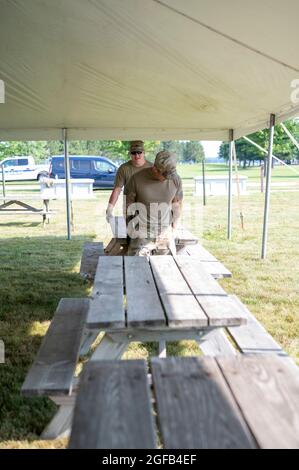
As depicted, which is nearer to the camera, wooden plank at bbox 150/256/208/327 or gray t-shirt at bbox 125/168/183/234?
wooden plank at bbox 150/256/208/327

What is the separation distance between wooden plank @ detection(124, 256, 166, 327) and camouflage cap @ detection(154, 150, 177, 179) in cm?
96

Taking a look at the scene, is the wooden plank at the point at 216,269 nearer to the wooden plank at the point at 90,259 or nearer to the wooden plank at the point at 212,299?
the wooden plank at the point at 212,299

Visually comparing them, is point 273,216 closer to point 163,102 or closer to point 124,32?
point 163,102

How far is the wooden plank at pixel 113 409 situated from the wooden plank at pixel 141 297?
0.35 m

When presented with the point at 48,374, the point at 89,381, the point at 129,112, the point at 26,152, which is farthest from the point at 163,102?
the point at 26,152

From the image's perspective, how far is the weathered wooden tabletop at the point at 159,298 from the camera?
1842 millimetres

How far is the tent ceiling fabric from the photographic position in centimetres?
288

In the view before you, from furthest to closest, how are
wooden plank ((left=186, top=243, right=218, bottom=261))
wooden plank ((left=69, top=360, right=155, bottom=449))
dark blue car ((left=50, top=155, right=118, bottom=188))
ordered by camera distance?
dark blue car ((left=50, top=155, right=118, bottom=188)), wooden plank ((left=186, top=243, right=218, bottom=261)), wooden plank ((left=69, top=360, right=155, bottom=449))

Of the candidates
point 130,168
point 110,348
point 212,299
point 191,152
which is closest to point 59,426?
point 110,348

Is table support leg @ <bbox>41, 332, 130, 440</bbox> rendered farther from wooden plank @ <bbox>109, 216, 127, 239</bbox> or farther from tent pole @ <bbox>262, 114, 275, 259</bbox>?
tent pole @ <bbox>262, 114, 275, 259</bbox>

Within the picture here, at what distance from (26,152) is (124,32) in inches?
1229

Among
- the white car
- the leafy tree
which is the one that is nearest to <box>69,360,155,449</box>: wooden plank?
the white car

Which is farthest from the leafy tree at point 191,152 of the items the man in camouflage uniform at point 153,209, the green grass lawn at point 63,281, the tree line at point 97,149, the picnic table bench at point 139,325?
the picnic table bench at point 139,325

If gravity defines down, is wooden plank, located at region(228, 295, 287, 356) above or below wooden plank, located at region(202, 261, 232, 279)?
below
